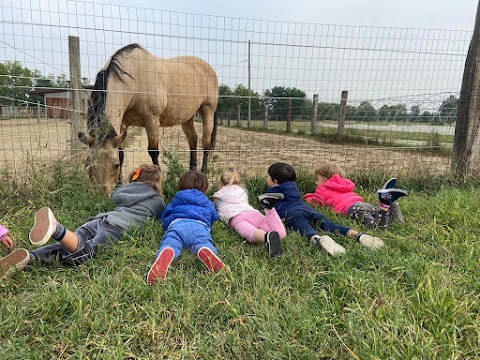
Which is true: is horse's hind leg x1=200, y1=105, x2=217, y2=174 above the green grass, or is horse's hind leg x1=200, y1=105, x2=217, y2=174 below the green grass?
above

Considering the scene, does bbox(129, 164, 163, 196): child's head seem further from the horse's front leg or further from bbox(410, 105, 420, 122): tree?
bbox(410, 105, 420, 122): tree

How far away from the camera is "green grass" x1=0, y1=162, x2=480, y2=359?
4.77 ft

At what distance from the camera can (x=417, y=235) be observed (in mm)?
2701

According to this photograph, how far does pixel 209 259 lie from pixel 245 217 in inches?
32.4

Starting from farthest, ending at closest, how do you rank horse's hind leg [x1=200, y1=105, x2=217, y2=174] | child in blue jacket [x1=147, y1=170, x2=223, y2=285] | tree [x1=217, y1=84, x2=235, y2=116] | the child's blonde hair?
1. horse's hind leg [x1=200, y1=105, x2=217, y2=174]
2. tree [x1=217, y1=84, x2=235, y2=116]
3. the child's blonde hair
4. child in blue jacket [x1=147, y1=170, x2=223, y2=285]

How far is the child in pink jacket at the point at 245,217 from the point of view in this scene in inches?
91.3

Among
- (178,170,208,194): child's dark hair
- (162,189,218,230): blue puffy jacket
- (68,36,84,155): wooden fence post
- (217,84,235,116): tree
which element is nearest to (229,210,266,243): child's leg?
(162,189,218,230): blue puffy jacket

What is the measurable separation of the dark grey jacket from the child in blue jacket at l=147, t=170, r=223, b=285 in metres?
0.18

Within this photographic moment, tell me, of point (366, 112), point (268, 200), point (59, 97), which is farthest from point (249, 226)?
point (366, 112)

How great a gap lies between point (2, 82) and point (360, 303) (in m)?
3.84

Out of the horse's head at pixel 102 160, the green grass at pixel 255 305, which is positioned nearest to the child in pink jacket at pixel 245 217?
the green grass at pixel 255 305

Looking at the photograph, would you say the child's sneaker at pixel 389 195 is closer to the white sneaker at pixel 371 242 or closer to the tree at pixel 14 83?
the white sneaker at pixel 371 242

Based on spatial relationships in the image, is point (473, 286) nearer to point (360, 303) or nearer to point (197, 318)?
point (360, 303)

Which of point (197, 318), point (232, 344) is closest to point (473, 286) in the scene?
point (232, 344)
